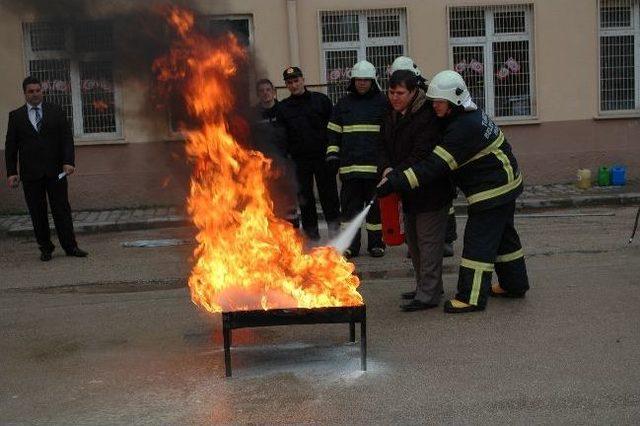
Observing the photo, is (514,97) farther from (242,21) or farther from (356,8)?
(242,21)

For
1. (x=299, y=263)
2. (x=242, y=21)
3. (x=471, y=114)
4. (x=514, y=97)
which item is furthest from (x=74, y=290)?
(x=514, y=97)

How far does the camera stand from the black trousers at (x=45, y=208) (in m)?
9.87

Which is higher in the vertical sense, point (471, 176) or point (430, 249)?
point (471, 176)

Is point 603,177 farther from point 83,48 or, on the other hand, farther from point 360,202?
point 83,48

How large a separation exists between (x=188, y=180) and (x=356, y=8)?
7.67 metres

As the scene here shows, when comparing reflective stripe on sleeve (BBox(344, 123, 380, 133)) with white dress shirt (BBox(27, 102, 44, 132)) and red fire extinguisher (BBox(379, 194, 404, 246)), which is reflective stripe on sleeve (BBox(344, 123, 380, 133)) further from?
white dress shirt (BBox(27, 102, 44, 132))

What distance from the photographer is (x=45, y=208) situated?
10000 millimetres

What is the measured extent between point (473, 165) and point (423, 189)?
16.7 inches

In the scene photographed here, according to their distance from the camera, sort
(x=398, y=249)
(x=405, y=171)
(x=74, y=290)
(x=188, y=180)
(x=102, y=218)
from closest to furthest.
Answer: (x=405, y=171), (x=188, y=180), (x=74, y=290), (x=398, y=249), (x=102, y=218)

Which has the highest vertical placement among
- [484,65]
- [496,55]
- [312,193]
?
[496,55]

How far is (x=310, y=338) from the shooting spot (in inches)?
248

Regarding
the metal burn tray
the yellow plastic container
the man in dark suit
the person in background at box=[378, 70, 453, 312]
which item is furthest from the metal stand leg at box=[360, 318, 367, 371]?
the yellow plastic container

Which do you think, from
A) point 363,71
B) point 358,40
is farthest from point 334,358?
point 358,40

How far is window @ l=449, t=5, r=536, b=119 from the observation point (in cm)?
1433
